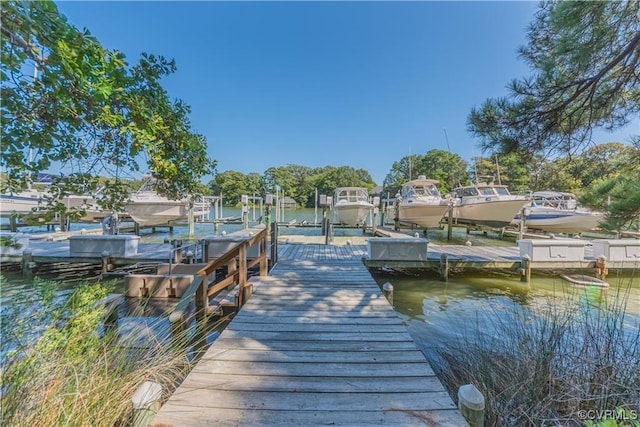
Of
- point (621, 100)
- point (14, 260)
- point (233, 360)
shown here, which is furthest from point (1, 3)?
point (14, 260)

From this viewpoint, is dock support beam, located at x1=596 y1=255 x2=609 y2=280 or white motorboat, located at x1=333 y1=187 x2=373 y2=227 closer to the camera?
dock support beam, located at x1=596 y1=255 x2=609 y2=280

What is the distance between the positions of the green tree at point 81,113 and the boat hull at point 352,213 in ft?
43.3

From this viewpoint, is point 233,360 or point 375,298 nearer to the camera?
point 233,360

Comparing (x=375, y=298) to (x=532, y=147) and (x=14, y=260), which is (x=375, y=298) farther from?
(x=14, y=260)

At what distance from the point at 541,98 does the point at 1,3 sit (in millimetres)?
4788

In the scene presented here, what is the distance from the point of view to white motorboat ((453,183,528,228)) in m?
13.2

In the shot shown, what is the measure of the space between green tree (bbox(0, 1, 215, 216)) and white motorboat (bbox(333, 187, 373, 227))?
13269 mm


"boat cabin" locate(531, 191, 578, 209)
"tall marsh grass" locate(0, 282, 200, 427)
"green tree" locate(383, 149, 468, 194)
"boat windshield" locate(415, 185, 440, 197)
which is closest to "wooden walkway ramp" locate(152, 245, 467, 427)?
"tall marsh grass" locate(0, 282, 200, 427)

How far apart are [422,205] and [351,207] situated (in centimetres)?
391

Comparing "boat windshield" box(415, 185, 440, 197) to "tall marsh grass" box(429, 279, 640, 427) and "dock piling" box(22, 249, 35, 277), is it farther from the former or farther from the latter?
"dock piling" box(22, 249, 35, 277)

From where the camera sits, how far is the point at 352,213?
16.0 meters

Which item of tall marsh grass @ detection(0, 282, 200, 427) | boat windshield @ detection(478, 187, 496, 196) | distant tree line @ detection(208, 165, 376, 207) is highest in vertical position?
distant tree line @ detection(208, 165, 376, 207)

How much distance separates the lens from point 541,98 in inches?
137

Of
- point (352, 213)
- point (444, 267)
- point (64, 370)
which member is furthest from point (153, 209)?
point (64, 370)
